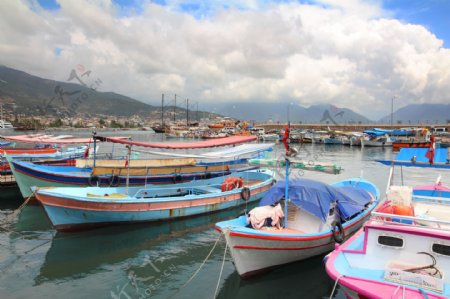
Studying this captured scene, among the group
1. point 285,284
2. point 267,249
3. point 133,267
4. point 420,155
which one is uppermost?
point 420,155

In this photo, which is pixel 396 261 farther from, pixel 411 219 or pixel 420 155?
pixel 420 155

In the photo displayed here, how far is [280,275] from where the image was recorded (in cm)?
998

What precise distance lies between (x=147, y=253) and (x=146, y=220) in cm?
265

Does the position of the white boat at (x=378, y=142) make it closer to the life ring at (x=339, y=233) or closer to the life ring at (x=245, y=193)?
the life ring at (x=245, y=193)

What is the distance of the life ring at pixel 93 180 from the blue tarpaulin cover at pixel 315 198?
10620mm

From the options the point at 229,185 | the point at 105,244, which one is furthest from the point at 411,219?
the point at 229,185

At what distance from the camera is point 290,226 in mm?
10891

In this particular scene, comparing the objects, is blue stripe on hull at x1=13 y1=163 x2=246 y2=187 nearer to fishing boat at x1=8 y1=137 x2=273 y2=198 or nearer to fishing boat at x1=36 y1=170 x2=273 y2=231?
fishing boat at x1=8 y1=137 x2=273 y2=198

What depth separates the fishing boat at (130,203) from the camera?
12812 millimetres

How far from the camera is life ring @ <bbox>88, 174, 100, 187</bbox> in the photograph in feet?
59.1

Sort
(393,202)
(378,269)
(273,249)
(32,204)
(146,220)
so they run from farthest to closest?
(32,204), (146,220), (273,249), (393,202), (378,269)

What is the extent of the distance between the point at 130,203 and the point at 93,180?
17.7ft

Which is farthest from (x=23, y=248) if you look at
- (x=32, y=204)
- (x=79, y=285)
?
(x=32, y=204)

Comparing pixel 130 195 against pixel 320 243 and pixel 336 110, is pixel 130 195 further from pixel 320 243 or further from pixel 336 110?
pixel 336 110
